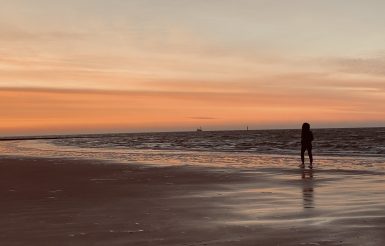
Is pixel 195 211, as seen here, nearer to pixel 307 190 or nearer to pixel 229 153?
pixel 307 190

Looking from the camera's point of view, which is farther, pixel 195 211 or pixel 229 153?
pixel 229 153

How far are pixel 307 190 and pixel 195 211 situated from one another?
14.9ft

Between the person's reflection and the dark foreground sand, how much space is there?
0.8 inches

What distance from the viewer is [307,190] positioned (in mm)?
13109

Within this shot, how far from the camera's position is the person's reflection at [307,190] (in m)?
10.6

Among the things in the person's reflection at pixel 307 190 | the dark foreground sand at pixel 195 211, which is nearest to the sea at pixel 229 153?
the person's reflection at pixel 307 190

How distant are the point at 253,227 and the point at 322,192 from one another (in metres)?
5.25

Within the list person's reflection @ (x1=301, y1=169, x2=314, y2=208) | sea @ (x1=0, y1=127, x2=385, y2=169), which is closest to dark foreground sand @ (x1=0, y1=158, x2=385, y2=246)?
person's reflection @ (x1=301, y1=169, x2=314, y2=208)

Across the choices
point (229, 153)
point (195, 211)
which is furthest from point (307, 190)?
point (229, 153)

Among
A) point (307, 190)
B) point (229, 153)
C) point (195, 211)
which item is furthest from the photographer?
point (229, 153)

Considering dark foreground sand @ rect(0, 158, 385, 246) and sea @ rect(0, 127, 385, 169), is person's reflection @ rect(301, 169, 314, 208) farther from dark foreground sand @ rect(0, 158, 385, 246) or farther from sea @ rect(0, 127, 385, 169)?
sea @ rect(0, 127, 385, 169)

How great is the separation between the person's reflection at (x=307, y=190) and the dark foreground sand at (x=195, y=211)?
0.07 ft

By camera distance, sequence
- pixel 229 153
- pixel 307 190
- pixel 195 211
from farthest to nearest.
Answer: pixel 229 153, pixel 307 190, pixel 195 211

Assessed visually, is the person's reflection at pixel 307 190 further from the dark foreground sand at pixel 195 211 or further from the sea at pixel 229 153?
the sea at pixel 229 153
